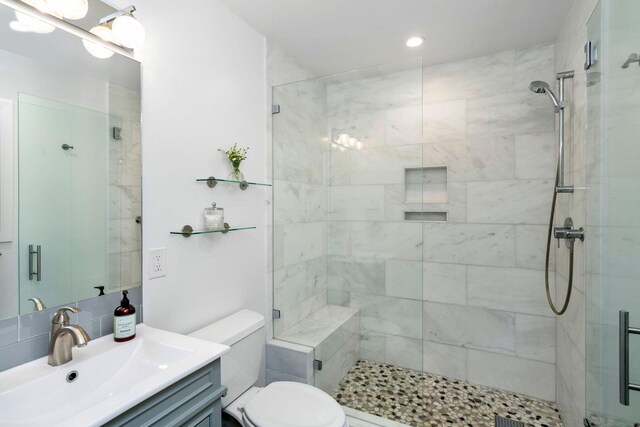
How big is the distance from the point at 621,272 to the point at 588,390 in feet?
1.93

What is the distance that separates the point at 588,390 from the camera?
48.6 inches

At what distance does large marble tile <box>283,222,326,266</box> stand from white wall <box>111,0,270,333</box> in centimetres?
21

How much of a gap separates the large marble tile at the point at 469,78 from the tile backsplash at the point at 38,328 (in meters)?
2.60

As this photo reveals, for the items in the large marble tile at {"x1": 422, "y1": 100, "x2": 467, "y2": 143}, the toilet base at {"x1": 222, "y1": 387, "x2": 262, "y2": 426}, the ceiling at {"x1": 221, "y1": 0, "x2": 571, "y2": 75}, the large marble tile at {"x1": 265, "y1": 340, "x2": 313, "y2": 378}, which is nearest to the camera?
the toilet base at {"x1": 222, "y1": 387, "x2": 262, "y2": 426}

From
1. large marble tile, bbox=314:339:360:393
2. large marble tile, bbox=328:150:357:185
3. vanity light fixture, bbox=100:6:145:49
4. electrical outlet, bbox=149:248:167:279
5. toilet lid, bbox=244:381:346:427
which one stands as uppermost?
vanity light fixture, bbox=100:6:145:49

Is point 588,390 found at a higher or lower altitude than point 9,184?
lower

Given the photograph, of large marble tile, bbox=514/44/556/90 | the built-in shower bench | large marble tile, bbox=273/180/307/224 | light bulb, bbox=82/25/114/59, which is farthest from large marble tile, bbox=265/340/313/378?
large marble tile, bbox=514/44/556/90

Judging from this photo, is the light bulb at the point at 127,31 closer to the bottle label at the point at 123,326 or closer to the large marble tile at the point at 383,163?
the bottle label at the point at 123,326

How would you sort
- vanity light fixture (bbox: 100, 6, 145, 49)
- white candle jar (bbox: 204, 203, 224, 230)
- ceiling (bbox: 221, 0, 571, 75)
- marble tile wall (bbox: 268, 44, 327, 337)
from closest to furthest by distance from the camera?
vanity light fixture (bbox: 100, 6, 145, 49)
white candle jar (bbox: 204, 203, 224, 230)
ceiling (bbox: 221, 0, 571, 75)
marble tile wall (bbox: 268, 44, 327, 337)

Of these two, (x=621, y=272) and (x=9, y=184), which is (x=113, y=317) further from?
(x=621, y=272)

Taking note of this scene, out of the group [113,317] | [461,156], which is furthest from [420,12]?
[113,317]

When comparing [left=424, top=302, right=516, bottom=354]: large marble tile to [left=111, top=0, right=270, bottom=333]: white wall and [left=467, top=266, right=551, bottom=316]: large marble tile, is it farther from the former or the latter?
[left=111, top=0, right=270, bottom=333]: white wall

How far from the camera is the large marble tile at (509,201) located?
2387mm

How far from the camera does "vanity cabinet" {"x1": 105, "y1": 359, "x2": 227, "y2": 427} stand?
38.7 inches
